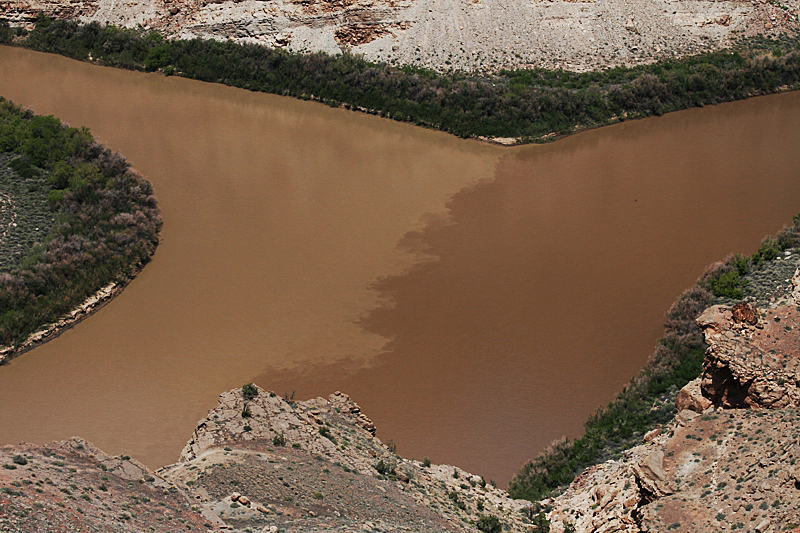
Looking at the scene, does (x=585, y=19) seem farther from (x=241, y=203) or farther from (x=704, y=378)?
(x=704, y=378)

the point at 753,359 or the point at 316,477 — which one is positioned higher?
the point at 753,359

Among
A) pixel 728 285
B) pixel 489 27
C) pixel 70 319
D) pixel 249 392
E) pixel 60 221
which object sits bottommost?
pixel 70 319

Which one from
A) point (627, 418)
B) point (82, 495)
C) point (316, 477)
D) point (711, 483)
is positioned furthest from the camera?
point (627, 418)

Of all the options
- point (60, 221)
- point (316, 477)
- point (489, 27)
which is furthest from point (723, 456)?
point (489, 27)

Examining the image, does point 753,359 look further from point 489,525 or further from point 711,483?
point 489,525

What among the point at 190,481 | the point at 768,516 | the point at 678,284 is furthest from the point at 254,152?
the point at 768,516

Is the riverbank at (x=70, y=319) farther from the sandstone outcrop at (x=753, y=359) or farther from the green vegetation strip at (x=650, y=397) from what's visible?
the sandstone outcrop at (x=753, y=359)
